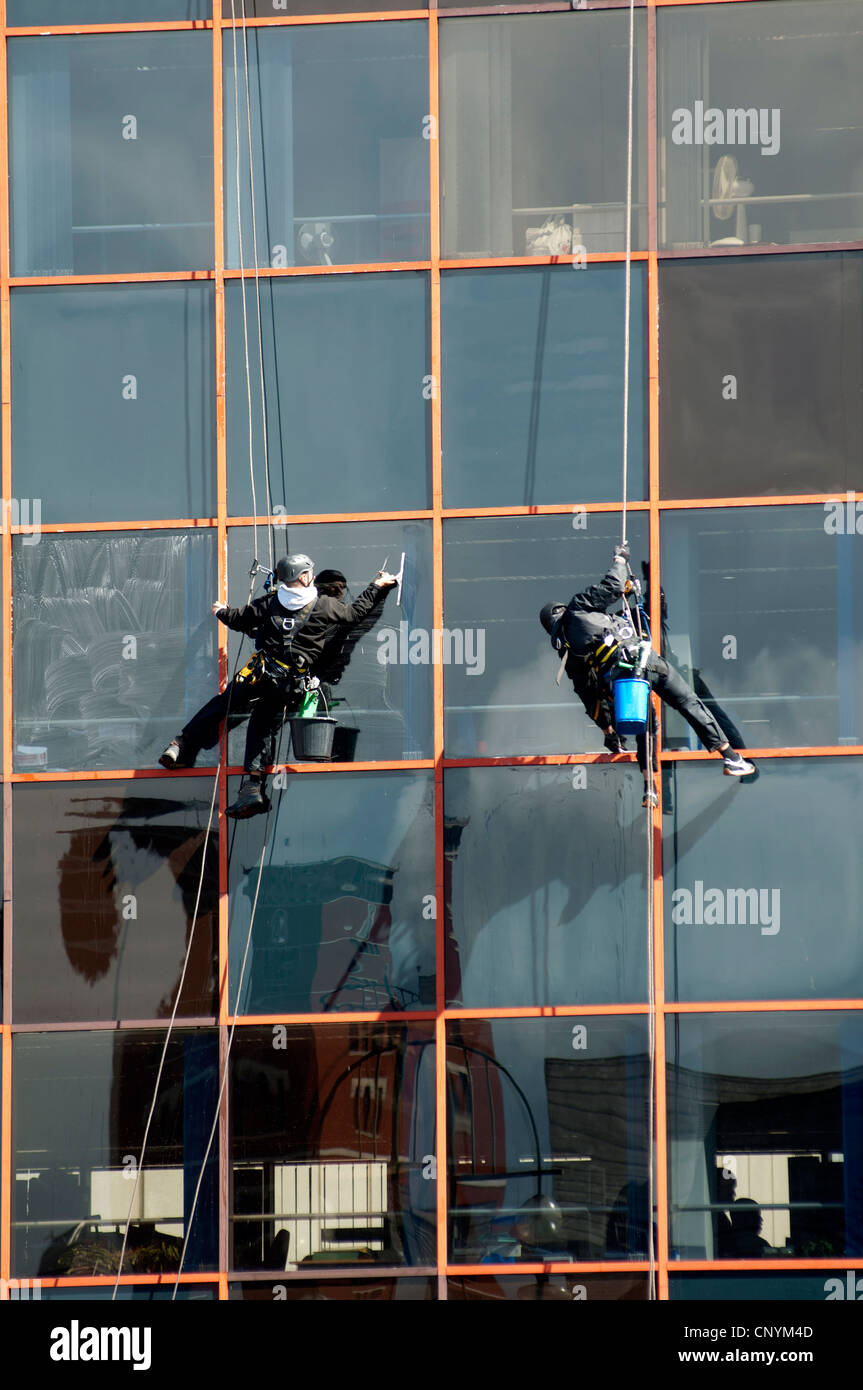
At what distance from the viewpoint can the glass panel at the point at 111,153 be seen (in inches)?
548

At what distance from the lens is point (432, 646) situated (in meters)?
13.5

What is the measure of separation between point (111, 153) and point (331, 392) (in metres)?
2.45

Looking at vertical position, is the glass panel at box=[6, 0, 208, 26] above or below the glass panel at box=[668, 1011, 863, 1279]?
above

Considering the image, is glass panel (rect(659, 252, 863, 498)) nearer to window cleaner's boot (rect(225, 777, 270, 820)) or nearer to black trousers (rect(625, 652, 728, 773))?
black trousers (rect(625, 652, 728, 773))

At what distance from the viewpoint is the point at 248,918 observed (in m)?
13.3

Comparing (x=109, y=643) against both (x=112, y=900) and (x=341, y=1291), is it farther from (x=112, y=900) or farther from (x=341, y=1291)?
(x=341, y=1291)

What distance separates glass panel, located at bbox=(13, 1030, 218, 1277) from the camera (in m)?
13.0

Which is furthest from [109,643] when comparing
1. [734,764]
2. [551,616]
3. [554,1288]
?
Answer: [554,1288]

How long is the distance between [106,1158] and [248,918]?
1.88m

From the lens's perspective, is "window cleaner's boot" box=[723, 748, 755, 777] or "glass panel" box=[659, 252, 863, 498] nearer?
"window cleaner's boot" box=[723, 748, 755, 777]

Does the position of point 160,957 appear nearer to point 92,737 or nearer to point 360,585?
point 92,737

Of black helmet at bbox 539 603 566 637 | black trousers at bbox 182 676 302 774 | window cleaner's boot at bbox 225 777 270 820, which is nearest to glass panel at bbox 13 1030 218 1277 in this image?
window cleaner's boot at bbox 225 777 270 820

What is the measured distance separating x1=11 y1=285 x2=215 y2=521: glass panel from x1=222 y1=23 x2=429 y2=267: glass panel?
745mm
